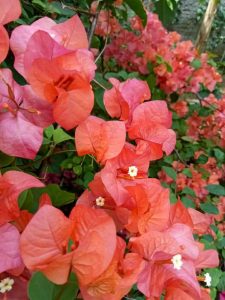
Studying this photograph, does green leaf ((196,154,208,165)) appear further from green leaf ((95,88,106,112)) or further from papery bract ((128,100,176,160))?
papery bract ((128,100,176,160))

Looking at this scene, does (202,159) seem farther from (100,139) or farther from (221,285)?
(100,139)

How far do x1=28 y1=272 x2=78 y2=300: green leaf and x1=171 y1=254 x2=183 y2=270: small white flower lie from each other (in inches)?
3.7

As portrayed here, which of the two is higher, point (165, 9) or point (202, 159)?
point (165, 9)

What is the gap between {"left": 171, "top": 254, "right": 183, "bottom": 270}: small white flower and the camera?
0.41 meters

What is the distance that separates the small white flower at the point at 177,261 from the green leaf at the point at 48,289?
0.30ft

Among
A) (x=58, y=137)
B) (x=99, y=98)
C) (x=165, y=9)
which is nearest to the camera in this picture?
(x=58, y=137)

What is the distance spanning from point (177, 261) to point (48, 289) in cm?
12

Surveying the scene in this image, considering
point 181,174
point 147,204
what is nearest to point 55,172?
point 181,174

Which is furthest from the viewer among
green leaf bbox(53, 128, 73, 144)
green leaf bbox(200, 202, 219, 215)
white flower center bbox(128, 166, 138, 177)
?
green leaf bbox(200, 202, 219, 215)

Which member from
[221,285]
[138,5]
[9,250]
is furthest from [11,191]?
[221,285]

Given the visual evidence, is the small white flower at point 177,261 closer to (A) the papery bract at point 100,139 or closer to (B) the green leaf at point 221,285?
(A) the papery bract at point 100,139

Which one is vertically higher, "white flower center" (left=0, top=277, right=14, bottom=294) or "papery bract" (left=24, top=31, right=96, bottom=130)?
"papery bract" (left=24, top=31, right=96, bottom=130)

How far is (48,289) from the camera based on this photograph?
393mm

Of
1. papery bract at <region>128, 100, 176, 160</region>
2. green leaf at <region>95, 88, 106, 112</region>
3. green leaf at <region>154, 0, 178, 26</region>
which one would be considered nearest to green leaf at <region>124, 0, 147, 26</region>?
green leaf at <region>95, 88, 106, 112</region>
